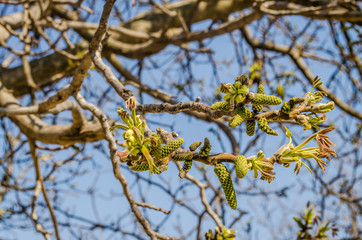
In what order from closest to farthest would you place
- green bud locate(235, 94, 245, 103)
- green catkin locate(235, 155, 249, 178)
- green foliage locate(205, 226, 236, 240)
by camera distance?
green catkin locate(235, 155, 249, 178) < green bud locate(235, 94, 245, 103) < green foliage locate(205, 226, 236, 240)

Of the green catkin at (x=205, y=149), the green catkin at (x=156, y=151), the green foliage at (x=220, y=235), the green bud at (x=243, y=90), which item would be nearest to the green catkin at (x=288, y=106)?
the green bud at (x=243, y=90)

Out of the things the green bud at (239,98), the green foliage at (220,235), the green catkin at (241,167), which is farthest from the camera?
the green foliage at (220,235)

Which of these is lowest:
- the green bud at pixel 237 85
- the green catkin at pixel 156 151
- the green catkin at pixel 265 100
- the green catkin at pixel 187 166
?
the green catkin at pixel 187 166

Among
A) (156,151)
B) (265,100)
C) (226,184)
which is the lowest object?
(226,184)

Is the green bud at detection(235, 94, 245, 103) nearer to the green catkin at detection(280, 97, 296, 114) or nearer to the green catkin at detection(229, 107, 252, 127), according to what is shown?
the green catkin at detection(229, 107, 252, 127)

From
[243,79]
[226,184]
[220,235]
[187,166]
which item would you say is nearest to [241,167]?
[226,184]

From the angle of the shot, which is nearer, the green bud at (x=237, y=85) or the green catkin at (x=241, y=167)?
the green catkin at (x=241, y=167)

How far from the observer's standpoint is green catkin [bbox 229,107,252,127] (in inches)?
42.3

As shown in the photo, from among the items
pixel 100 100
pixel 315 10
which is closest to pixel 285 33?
pixel 315 10

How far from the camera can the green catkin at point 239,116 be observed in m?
1.07

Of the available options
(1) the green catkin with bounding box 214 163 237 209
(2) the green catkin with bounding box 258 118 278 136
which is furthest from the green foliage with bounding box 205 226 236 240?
(2) the green catkin with bounding box 258 118 278 136

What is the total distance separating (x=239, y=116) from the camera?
1.13 m

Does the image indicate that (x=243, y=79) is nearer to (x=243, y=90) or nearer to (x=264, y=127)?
(x=243, y=90)

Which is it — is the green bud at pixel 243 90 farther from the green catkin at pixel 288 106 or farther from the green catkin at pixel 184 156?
the green catkin at pixel 184 156
